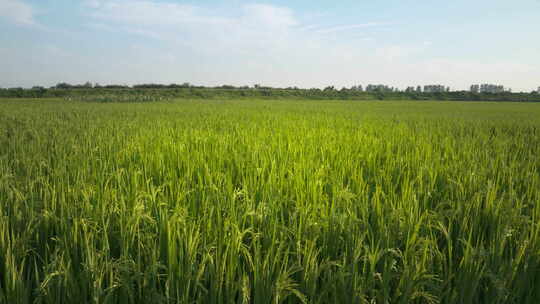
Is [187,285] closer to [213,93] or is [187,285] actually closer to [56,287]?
[56,287]

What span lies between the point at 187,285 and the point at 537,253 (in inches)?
55.3

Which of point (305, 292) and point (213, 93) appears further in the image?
point (213, 93)

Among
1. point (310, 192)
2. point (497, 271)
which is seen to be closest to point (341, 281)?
→ point (497, 271)

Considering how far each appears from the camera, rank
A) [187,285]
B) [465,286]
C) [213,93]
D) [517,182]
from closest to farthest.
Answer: [187,285] → [465,286] → [517,182] → [213,93]

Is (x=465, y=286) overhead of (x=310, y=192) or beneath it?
beneath

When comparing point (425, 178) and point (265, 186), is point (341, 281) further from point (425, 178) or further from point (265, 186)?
point (425, 178)

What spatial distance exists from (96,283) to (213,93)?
4278 centimetres

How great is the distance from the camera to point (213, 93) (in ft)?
138

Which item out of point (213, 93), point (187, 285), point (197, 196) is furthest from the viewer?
point (213, 93)

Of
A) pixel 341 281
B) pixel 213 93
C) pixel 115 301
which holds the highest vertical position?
pixel 213 93

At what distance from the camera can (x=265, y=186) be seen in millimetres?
1901

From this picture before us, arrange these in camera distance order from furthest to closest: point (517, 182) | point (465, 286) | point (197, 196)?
1. point (517, 182)
2. point (197, 196)
3. point (465, 286)

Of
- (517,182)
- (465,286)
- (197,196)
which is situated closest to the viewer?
(465,286)

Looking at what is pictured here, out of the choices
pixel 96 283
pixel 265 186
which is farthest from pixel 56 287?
pixel 265 186
